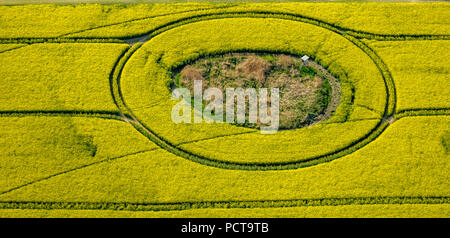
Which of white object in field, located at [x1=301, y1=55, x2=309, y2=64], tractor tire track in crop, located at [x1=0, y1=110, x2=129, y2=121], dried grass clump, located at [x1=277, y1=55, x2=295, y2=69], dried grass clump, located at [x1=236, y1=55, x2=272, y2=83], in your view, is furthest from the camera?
dried grass clump, located at [x1=277, y1=55, x2=295, y2=69]

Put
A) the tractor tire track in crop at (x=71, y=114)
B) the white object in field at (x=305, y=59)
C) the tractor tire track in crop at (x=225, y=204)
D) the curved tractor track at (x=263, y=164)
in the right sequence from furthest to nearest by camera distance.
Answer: the white object in field at (x=305, y=59) → the tractor tire track in crop at (x=71, y=114) → the curved tractor track at (x=263, y=164) → the tractor tire track in crop at (x=225, y=204)

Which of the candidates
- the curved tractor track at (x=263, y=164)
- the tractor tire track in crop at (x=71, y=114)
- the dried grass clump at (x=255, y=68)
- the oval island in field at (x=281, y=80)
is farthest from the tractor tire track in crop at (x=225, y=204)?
the dried grass clump at (x=255, y=68)


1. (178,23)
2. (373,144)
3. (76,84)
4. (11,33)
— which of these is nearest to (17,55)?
(11,33)

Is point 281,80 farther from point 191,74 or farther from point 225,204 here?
point 225,204

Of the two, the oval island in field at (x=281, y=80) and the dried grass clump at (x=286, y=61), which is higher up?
the dried grass clump at (x=286, y=61)

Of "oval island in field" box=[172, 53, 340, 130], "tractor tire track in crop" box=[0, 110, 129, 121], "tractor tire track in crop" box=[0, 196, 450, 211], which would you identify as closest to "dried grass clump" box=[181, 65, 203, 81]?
"oval island in field" box=[172, 53, 340, 130]

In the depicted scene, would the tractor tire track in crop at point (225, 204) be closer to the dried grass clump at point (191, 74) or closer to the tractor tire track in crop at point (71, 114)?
the tractor tire track in crop at point (71, 114)

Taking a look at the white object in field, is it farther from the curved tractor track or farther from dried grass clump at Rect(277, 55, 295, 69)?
the curved tractor track

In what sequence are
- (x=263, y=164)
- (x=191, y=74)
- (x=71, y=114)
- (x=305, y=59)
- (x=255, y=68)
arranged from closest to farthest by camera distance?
1. (x=263, y=164)
2. (x=71, y=114)
3. (x=305, y=59)
4. (x=191, y=74)
5. (x=255, y=68)

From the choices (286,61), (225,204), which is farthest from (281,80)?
(225,204)
